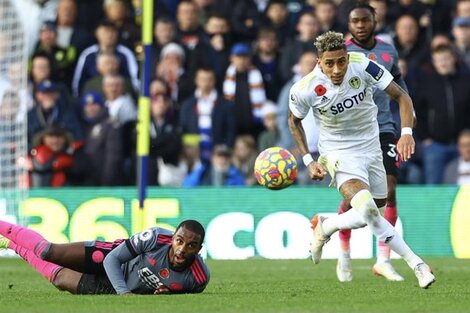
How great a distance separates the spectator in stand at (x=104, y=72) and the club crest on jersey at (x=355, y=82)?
29.4 feet

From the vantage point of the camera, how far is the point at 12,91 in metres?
19.6

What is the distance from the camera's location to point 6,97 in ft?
64.3

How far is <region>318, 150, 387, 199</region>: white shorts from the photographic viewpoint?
1152 cm

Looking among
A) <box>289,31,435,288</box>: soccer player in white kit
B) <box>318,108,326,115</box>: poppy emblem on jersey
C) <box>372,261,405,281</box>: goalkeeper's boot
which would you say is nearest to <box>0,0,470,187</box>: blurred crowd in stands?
<box>372,261,405,281</box>: goalkeeper's boot

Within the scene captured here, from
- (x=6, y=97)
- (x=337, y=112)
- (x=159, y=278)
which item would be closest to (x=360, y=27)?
(x=337, y=112)

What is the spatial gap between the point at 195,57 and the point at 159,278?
9.54 metres

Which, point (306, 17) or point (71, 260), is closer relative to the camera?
point (71, 260)

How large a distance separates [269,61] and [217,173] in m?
2.09

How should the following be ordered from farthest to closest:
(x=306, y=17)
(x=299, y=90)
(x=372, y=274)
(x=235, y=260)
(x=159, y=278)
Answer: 1. (x=306, y=17)
2. (x=235, y=260)
3. (x=372, y=274)
4. (x=299, y=90)
5. (x=159, y=278)

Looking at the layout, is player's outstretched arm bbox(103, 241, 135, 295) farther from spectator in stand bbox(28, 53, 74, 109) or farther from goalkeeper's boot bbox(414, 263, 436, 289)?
spectator in stand bbox(28, 53, 74, 109)

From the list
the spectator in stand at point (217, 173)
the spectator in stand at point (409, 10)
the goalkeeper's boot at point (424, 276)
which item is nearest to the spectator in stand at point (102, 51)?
the spectator in stand at point (217, 173)

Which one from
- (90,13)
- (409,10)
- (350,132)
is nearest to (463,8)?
(409,10)

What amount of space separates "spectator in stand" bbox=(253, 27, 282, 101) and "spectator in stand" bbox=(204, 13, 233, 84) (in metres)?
0.54

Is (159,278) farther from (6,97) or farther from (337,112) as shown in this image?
(6,97)
